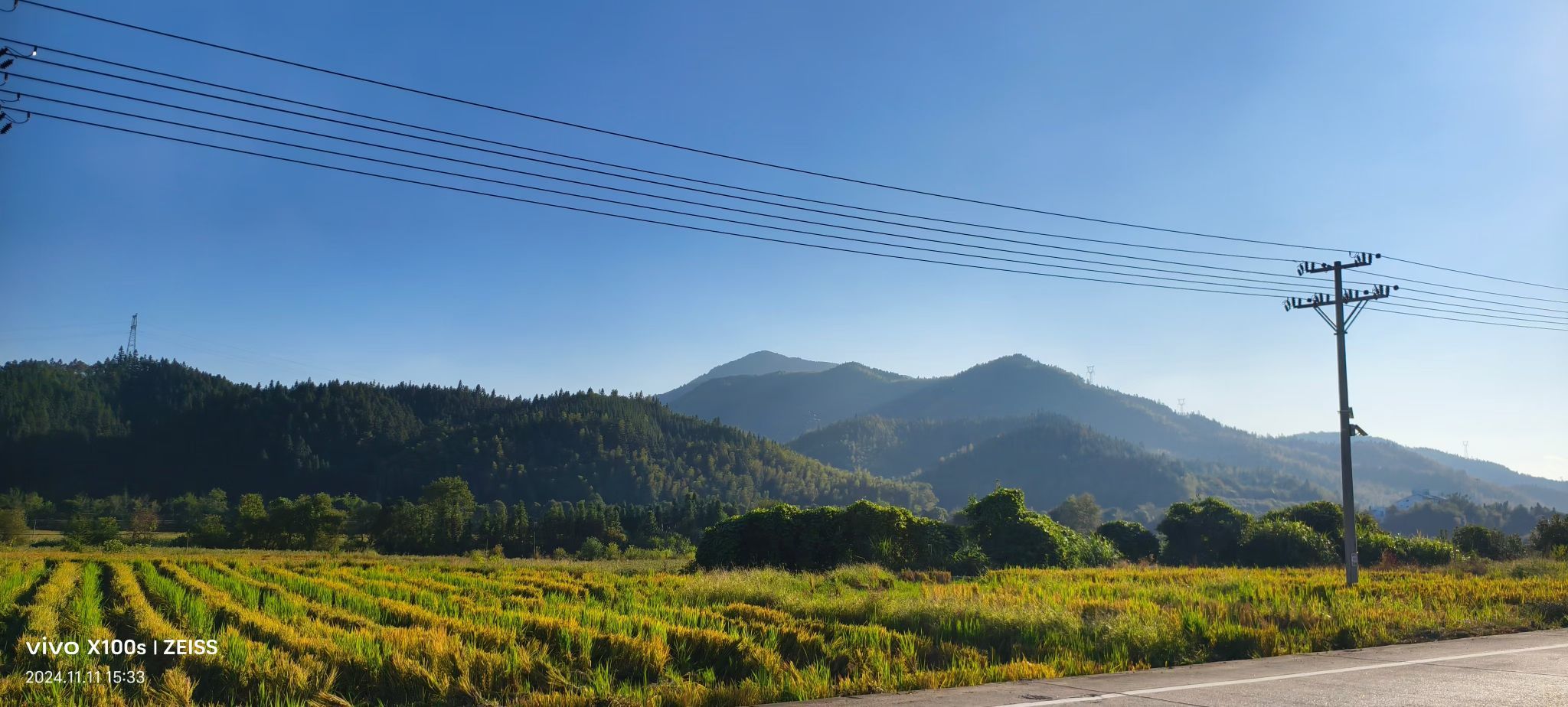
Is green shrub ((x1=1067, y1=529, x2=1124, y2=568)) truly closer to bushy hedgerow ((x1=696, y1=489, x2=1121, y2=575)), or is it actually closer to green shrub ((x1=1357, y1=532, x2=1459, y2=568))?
bushy hedgerow ((x1=696, y1=489, x2=1121, y2=575))

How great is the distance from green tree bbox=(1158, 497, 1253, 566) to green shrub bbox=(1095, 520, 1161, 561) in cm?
127

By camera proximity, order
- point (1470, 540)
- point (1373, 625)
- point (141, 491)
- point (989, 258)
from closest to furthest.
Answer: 1. point (1373, 625)
2. point (989, 258)
3. point (1470, 540)
4. point (141, 491)

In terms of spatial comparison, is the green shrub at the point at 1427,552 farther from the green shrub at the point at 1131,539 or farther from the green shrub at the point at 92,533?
the green shrub at the point at 92,533

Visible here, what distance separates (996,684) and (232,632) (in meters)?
12.4

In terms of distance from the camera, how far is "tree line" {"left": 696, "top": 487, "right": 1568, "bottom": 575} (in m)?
38.4

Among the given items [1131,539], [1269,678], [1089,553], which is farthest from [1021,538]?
[1269,678]

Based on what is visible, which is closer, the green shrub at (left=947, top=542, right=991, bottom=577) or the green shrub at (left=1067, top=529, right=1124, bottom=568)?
the green shrub at (left=947, top=542, right=991, bottom=577)

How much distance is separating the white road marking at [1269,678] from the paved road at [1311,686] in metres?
0.01

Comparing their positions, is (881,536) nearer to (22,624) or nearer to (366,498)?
(22,624)

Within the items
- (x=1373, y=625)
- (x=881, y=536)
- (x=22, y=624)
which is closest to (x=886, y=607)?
(x=1373, y=625)

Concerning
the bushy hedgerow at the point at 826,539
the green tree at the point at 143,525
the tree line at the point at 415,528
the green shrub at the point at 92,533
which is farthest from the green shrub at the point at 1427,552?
the green tree at the point at 143,525

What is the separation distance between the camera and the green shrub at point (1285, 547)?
44906 millimetres

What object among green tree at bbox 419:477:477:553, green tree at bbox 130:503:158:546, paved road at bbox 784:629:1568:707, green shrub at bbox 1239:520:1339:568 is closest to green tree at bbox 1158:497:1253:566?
green shrub at bbox 1239:520:1339:568

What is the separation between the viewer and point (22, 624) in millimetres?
16531
